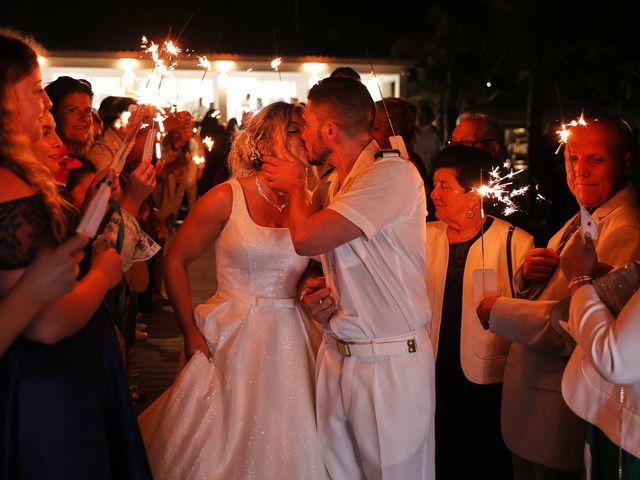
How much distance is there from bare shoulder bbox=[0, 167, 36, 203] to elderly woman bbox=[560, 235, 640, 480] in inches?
77.5

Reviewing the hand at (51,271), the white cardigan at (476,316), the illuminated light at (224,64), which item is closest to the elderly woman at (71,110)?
the white cardigan at (476,316)

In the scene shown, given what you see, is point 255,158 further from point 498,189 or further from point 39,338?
point 39,338

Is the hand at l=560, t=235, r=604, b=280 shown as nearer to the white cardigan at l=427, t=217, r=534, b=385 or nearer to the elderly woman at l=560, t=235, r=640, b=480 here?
the elderly woman at l=560, t=235, r=640, b=480

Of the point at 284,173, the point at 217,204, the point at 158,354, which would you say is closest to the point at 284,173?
the point at 284,173

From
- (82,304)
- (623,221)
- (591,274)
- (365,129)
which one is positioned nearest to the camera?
(82,304)

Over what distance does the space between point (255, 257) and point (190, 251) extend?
0.34m

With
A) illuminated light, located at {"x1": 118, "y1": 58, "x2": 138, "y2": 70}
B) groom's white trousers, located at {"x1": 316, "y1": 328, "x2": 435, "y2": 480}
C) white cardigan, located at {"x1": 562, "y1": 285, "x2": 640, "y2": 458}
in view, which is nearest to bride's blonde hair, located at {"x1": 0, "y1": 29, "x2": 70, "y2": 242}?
groom's white trousers, located at {"x1": 316, "y1": 328, "x2": 435, "y2": 480}

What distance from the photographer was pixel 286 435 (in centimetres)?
371

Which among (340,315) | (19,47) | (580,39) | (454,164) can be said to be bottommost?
(340,315)

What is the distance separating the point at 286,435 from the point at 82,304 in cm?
149

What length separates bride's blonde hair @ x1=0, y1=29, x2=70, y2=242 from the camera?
8.18 ft

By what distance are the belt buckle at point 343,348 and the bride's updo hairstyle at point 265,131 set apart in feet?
3.70

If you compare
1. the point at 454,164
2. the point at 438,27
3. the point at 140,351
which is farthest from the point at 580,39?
the point at 454,164

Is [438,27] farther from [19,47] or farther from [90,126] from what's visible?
[19,47]
